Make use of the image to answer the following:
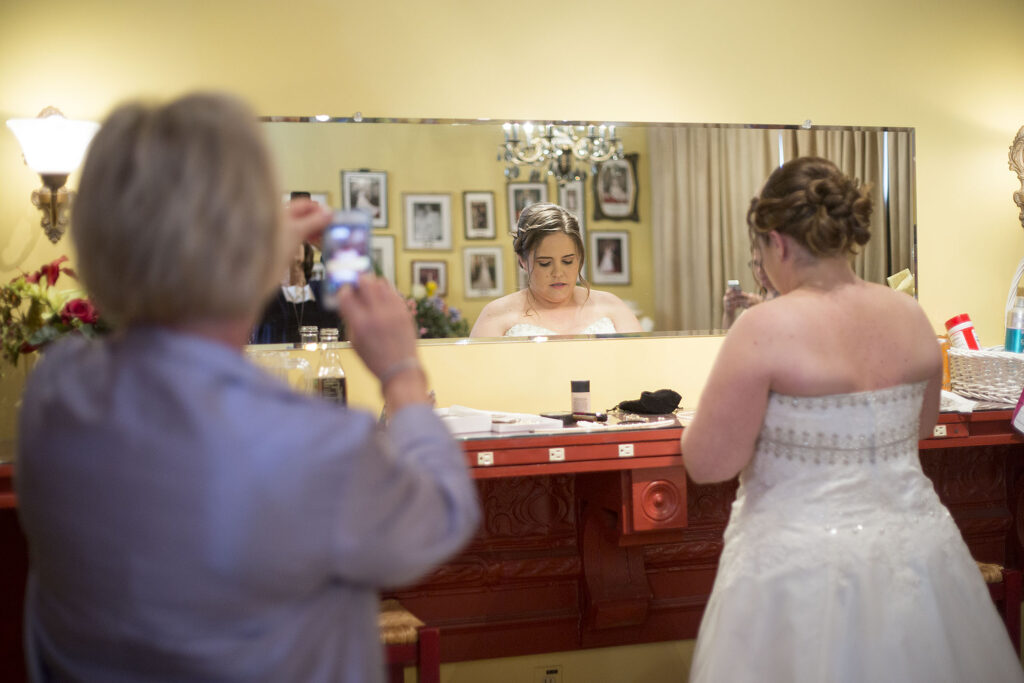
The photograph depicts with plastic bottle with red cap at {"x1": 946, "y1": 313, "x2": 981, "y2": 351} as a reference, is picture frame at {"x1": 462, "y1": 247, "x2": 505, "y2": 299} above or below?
above

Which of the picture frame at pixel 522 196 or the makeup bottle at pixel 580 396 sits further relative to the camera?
the picture frame at pixel 522 196

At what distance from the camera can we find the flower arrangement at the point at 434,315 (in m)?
2.96

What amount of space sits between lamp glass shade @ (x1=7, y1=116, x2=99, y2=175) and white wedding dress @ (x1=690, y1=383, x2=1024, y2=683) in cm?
212

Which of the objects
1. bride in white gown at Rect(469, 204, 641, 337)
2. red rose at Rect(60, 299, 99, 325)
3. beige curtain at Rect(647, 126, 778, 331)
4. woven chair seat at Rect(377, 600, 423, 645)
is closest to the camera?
woven chair seat at Rect(377, 600, 423, 645)

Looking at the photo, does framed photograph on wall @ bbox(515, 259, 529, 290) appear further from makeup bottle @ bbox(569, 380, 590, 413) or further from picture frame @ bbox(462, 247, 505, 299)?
makeup bottle @ bbox(569, 380, 590, 413)

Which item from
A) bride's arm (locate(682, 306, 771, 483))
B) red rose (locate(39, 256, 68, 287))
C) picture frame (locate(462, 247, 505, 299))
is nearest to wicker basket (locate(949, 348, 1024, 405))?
bride's arm (locate(682, 306, 771, 483))

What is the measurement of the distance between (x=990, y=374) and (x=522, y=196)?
1536 millimetres

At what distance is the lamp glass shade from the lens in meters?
2.71

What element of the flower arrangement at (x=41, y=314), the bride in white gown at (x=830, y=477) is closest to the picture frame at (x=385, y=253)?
the flower arrangement at (x=41, y=314)

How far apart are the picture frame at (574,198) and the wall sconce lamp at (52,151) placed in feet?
4.65

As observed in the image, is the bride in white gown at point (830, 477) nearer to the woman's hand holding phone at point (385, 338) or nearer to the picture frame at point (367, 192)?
the woman's hand holding phone at point (385, 338)

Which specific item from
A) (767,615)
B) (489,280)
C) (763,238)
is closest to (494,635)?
(489,280)

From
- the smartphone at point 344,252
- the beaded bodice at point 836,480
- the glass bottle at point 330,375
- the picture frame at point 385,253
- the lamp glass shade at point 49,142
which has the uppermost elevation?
the lamp glass shade at point 49,142

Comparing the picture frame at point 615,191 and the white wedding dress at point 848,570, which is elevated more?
the picture frame at point 615,191
